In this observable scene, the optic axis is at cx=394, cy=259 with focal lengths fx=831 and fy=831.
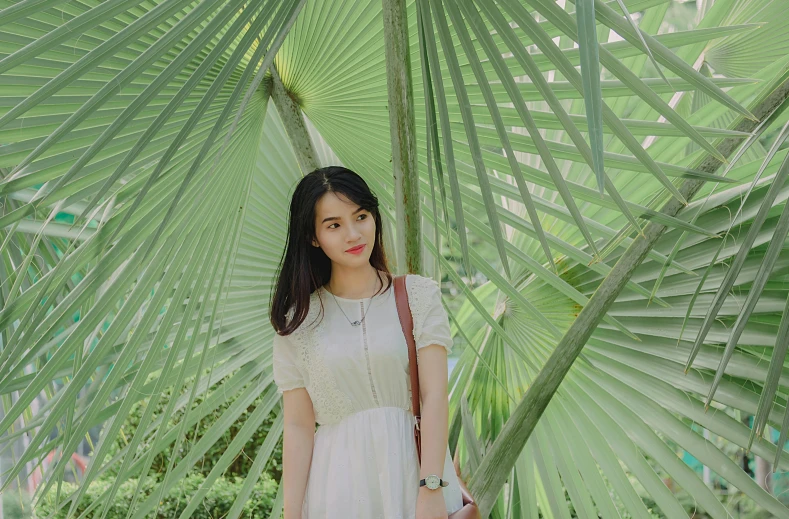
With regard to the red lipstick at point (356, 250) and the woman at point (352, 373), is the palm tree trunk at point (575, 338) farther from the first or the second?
the red lipstick at point (356, 250)

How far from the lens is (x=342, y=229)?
52.6 inches

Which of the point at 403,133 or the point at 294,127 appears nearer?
the point at 403,133

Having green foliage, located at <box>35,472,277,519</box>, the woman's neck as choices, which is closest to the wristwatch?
the woman's neck

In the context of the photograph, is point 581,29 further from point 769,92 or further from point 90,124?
point 90,124

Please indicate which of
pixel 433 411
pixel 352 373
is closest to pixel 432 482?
pixel 433 411

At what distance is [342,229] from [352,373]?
0.75ft

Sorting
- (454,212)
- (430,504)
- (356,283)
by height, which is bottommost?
(430,504)

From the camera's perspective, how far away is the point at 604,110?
961 millimetres

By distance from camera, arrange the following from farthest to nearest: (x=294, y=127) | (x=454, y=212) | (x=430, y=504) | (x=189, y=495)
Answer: (x=189, y=495) → (x=294, y=127) → (x=454, y=212) → (x=430, y=504)

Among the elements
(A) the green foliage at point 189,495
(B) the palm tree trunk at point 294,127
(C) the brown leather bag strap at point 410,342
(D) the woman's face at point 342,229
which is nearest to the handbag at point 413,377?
(C) the brown leather bag strap at point 410,342

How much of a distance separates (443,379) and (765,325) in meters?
0.64

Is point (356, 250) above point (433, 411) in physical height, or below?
above

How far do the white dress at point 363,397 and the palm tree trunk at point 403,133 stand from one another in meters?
0.09

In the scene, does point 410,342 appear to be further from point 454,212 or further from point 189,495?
point 189,495
